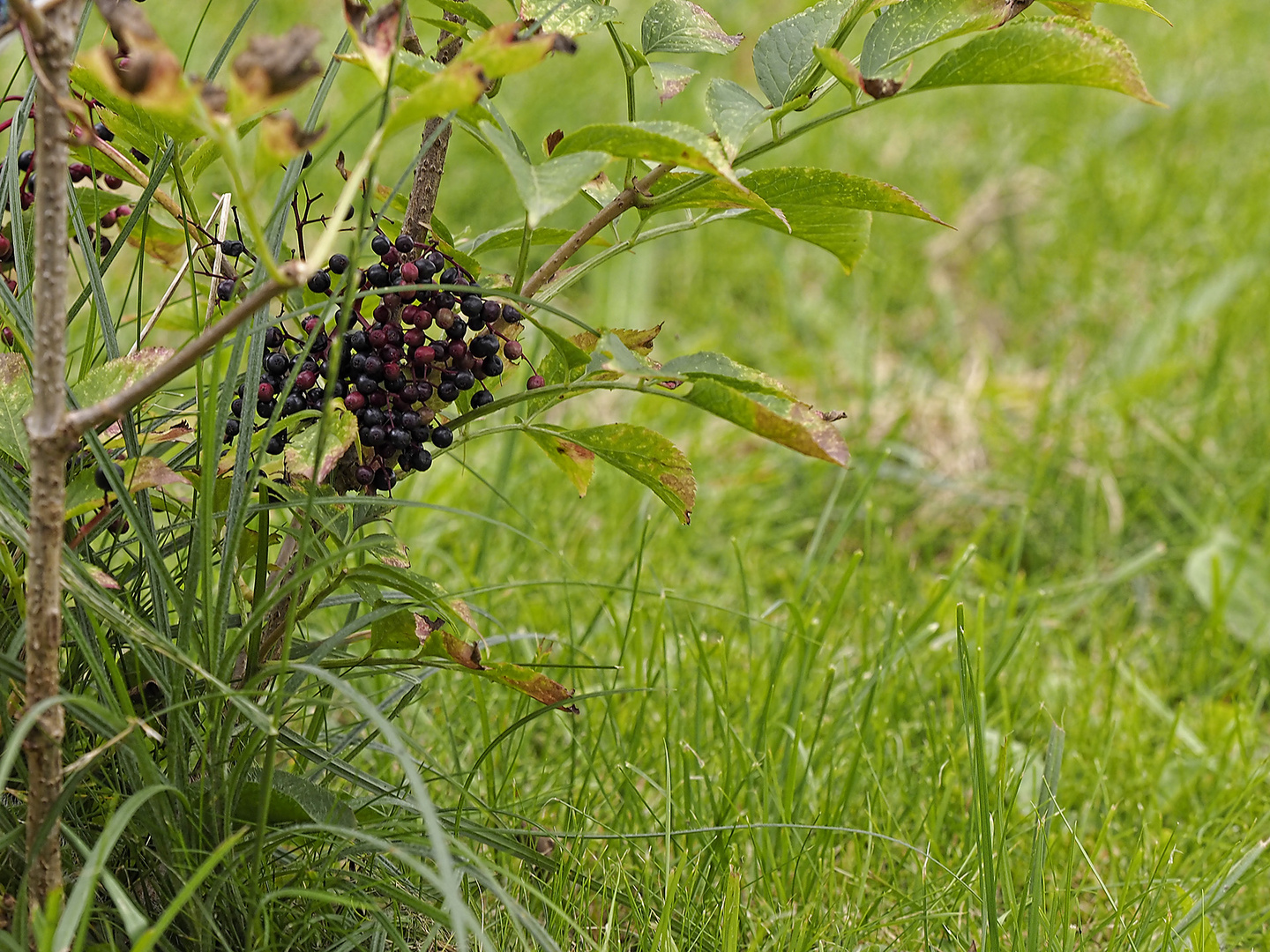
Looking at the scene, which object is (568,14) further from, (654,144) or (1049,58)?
(1049,58)

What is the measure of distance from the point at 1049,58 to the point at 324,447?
50 cm

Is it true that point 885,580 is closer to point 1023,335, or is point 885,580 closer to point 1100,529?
point 1100,529

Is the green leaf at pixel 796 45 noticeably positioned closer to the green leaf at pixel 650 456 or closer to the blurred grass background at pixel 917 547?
the green leaf at pixel 650 456

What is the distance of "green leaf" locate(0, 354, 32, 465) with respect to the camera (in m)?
0.81

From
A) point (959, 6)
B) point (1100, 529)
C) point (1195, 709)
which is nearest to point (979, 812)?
point (959, 6)

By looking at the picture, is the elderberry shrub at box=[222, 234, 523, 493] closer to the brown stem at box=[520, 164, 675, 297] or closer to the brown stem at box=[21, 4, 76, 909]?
the brown stem at box=[520, 164, 675, 297]

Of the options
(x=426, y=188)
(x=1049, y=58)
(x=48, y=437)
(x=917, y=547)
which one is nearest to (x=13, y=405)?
(x=48, y=437)

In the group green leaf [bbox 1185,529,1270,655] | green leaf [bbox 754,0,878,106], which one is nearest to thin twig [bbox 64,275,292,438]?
green leaf [bbox 754,0,878,106]

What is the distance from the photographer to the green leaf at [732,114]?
75 centimetres

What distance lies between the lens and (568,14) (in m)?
0.80

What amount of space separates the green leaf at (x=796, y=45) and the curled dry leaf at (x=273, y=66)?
1.21ft

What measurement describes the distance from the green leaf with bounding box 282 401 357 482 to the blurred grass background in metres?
0.15

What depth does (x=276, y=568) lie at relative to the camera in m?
0.93

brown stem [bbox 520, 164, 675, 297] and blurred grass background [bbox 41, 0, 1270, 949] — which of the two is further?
blurred grass background [bbox 41, 0, 1270, 949]
